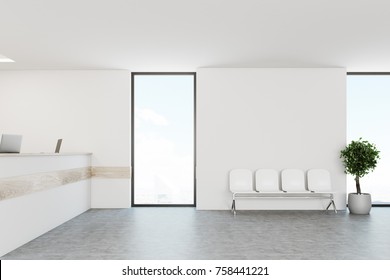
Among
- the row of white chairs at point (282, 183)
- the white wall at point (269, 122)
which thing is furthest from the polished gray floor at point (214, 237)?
the white wall at point (269, 122)

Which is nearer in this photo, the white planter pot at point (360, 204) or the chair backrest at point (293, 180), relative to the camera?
the white planter pot at point (360, 204)

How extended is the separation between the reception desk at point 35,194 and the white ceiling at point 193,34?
1.97 metres

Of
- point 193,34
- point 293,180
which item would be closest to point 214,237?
point 293,180

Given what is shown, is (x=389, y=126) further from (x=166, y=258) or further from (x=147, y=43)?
(x=166, y=258)

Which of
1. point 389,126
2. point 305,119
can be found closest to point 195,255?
point 305,119

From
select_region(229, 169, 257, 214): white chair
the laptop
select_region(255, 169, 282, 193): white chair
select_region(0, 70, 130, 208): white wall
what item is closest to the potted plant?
select_region(255, 169, 282, 193): white chair

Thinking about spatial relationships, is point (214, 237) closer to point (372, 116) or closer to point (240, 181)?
point (240, 181)

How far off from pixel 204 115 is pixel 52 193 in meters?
3.56

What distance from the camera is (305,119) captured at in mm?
8000

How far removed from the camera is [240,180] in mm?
7668

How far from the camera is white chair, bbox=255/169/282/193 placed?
7605 mm

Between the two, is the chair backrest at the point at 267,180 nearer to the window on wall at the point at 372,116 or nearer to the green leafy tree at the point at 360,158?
the green leafy tree at the point at 360,158

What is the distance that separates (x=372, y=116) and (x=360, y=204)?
91.4 inches

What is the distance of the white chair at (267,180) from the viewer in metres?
7.61
